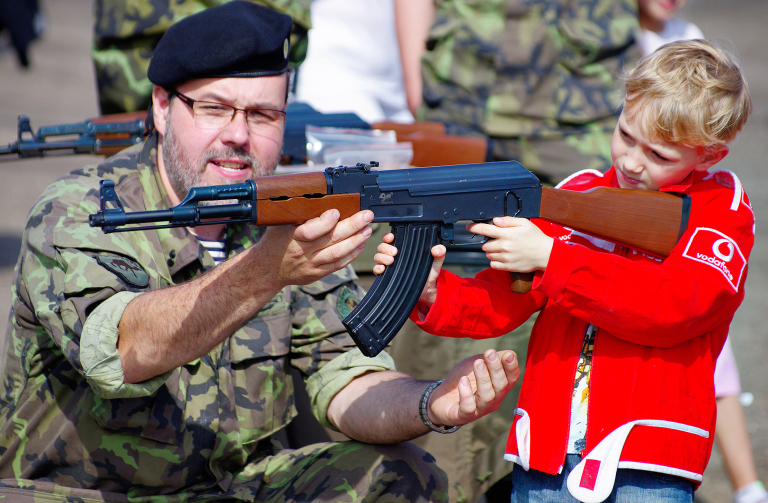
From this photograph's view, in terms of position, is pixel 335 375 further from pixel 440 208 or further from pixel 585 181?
pixel 585 181

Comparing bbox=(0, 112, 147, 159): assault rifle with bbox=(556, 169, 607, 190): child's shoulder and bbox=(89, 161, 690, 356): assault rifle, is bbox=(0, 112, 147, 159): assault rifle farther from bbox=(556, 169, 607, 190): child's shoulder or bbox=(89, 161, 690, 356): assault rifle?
bbox=(556, 169, 607, 190): child's shoulder

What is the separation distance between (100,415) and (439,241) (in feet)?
3.59

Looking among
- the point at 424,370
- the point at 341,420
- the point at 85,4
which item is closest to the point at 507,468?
the point at 424,370

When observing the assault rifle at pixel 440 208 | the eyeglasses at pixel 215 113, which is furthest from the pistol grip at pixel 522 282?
the eyeglasses at pixel 215 113

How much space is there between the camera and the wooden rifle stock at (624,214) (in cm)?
197

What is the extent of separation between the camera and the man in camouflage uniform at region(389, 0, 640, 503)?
4316 millimetres

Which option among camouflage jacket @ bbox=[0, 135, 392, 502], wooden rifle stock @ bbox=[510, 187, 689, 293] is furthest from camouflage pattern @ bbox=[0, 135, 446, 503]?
wooden rifle stock @ bbox=[510, 187, 689, 293]

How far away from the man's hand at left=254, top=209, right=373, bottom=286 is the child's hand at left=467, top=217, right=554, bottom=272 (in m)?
0.31

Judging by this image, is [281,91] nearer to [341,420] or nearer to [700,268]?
[341,420]

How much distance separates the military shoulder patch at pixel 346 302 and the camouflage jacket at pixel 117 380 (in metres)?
0.14

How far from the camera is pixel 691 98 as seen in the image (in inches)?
73.9

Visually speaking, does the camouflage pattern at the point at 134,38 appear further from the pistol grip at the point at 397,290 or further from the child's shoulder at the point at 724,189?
the child's shoulder at the point at 724,189

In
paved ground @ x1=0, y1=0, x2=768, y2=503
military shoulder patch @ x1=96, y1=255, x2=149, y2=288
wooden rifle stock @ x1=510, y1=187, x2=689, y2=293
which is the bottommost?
paved ground @ x1=0, y1=0, x2=768, y2=503

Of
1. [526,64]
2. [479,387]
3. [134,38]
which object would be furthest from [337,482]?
[526,64]
